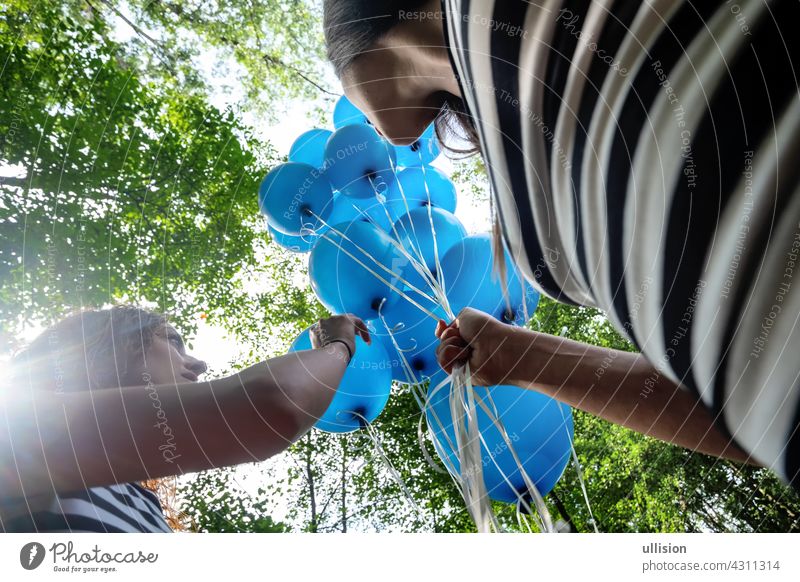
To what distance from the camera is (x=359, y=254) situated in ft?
2.24

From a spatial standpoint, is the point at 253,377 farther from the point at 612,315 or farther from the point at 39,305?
the point at 612,315

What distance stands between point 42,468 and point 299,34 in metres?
0.52

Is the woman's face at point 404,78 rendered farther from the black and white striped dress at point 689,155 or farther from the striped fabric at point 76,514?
the striped fabric at point 76,514

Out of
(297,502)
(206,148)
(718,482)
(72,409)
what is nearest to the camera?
(72,409)

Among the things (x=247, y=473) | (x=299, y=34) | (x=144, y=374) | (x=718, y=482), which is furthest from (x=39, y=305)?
(x=718, y=482)

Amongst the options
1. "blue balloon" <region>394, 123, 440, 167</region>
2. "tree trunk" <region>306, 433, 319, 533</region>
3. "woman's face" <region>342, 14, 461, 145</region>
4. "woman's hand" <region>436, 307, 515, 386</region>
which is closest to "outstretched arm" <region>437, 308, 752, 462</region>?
"woman's hand" <region>436, 307, 515, 386</region>

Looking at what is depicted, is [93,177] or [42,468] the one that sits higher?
[93,177]

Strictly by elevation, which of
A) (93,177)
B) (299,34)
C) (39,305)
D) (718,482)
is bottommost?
(718,482)

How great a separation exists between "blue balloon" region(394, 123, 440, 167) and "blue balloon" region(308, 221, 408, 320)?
15 cm

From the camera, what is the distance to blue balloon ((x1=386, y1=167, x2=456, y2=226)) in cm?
78

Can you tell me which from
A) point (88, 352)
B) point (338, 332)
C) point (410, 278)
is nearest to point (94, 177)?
point (88, 352)

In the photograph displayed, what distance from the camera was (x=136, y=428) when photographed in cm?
36

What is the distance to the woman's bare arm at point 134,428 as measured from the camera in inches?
13.9

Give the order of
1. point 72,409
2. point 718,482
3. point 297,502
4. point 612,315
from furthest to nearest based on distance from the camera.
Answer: point 718,482, point 297,502, point 612,315, point 72,409
